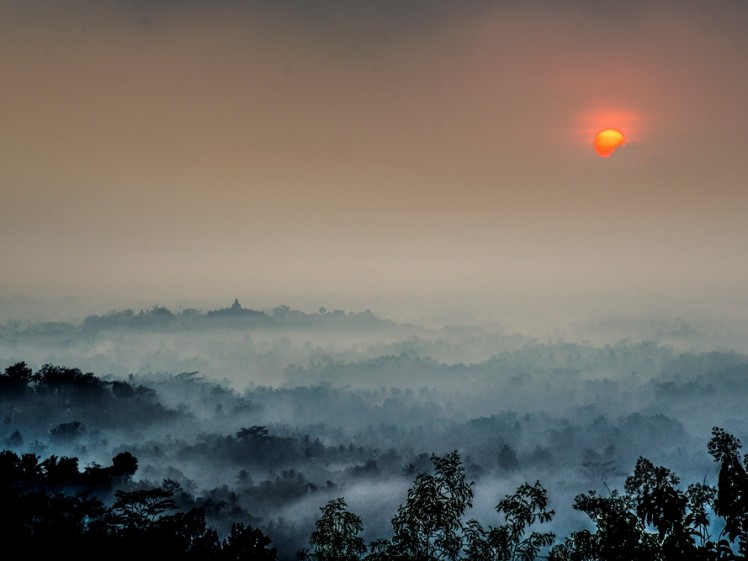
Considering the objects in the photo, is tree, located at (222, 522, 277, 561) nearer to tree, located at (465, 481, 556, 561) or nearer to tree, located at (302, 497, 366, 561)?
tree, located at (302, 497, 366, 561)

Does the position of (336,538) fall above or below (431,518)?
below

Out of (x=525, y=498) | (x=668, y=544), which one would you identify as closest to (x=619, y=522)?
(x=668, y=544)

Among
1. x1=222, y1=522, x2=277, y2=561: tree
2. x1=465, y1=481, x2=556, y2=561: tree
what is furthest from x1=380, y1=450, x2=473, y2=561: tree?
x1=222, y1=522, x2=277, y2=561: tree

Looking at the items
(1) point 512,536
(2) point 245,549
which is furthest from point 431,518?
(2) point 245,549

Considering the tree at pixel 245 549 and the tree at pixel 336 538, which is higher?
the tree at pixel 336 538

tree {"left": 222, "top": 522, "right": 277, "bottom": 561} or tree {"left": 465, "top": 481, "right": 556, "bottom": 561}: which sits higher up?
tree {"left": 465, "top": 481, "right": 556, "bottom": 561}

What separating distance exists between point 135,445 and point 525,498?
192 meters

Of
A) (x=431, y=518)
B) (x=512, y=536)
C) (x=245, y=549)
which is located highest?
(x=431, y=518)

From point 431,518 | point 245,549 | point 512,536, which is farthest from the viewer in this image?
point 245,549

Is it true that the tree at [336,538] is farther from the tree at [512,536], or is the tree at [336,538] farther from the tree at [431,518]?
the tree at [512,536]

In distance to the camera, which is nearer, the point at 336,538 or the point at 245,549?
the point at 336,538

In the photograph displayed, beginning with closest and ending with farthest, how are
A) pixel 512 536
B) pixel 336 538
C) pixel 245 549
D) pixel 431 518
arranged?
pixel 431 518, pixel 512 536, pixel 336 538, pixel 245 549

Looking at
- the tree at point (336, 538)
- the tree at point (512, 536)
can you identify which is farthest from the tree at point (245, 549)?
the tree at point (512, 536)

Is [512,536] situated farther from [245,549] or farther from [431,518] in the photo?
[245,549]
